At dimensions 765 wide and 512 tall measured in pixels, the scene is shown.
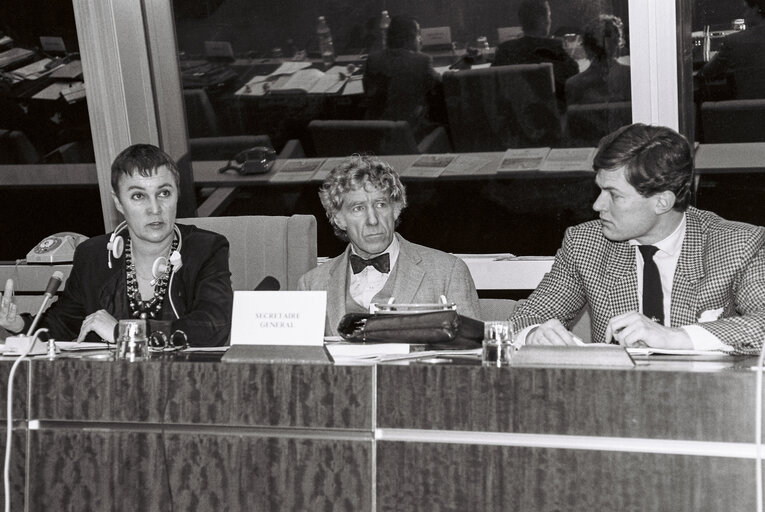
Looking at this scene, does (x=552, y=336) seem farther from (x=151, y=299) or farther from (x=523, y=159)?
(x=523, y=159)

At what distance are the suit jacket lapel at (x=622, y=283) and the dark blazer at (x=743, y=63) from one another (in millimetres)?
1378

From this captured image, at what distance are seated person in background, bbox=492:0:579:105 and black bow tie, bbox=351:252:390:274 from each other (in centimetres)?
132

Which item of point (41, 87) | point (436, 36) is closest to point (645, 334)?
point (436, 36)

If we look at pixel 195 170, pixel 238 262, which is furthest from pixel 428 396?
pixel 195 170

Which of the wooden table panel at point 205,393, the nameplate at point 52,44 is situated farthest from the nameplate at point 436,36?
the wooden table panel at point 205,393

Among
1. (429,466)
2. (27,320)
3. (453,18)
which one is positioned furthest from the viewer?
(453,18)

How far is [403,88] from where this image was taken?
13.3ft

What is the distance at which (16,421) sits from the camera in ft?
6.57

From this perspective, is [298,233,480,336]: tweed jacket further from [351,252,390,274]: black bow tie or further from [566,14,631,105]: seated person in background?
[566,14,631,105]: seated person in background

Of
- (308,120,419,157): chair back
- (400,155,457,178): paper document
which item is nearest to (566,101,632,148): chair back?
(400,155,457,178): paper document

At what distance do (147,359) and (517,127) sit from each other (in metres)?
2.36

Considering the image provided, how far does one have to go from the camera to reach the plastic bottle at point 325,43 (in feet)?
13.2

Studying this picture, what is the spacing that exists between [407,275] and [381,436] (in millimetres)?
1121

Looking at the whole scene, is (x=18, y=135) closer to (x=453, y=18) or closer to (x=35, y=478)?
(x=453, y=18)
